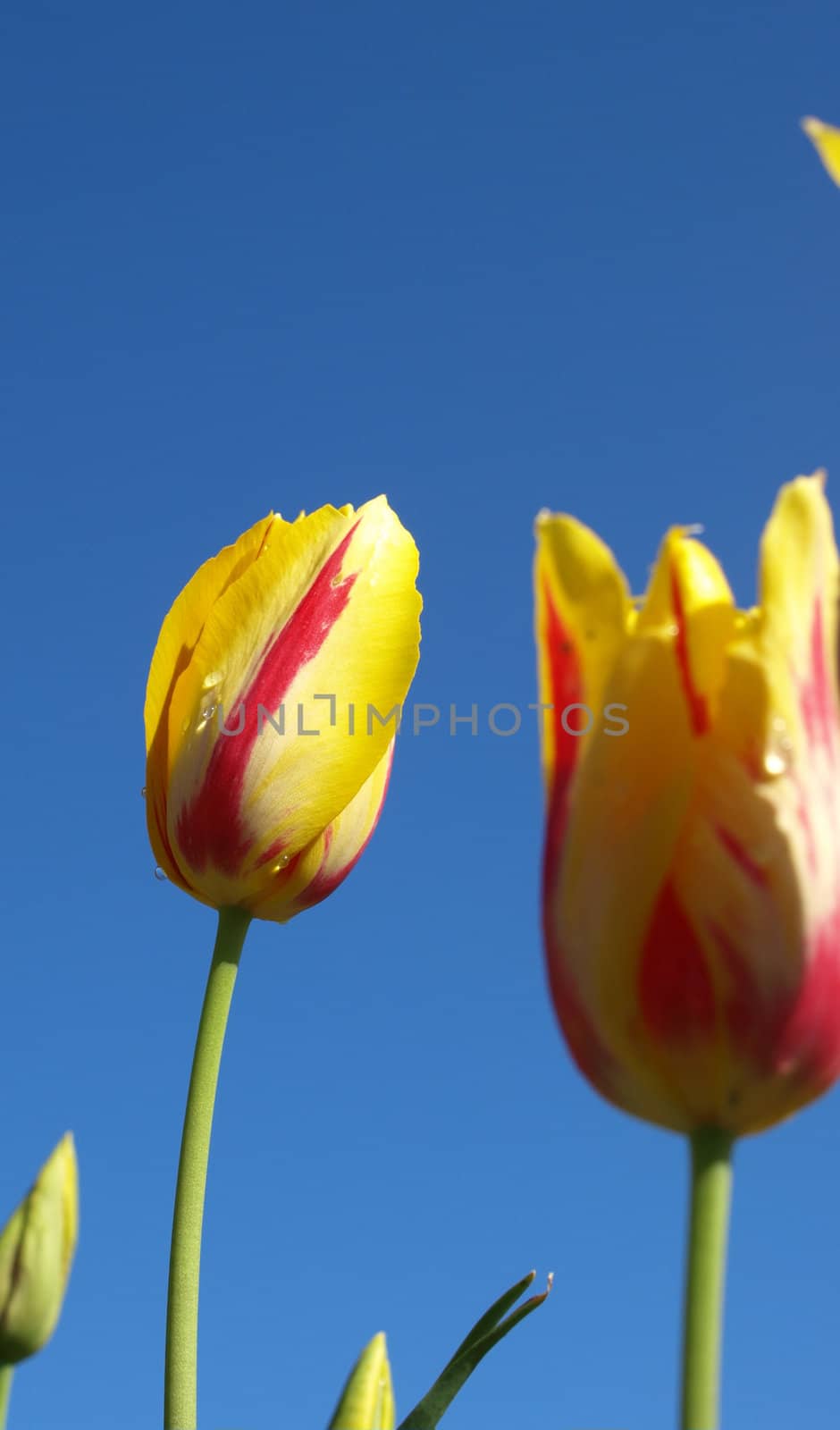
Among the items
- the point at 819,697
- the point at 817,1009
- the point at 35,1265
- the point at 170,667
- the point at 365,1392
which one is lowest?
Answer: the point at 365,1392

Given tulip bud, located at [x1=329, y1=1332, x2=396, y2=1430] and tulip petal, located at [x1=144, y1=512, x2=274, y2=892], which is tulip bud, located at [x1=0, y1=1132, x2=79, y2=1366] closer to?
tulip bud, located at [x1=329, y1=1332, x2=396, y2=1430]

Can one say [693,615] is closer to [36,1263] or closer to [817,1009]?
[817,1009]

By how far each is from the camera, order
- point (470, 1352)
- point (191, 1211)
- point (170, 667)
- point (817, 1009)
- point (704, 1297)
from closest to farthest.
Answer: point (704, 1297), point (817, 1009), point (470, 1352), point (191, 1211), point (170, 667)

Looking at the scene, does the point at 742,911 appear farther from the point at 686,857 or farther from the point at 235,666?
the point at 235,666

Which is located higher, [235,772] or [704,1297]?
[235,772]

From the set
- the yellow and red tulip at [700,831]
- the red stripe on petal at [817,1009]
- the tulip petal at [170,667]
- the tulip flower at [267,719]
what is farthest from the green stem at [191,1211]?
the red stripe on petal at [817,1009]

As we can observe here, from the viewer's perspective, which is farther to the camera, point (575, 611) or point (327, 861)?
point (327, 861)

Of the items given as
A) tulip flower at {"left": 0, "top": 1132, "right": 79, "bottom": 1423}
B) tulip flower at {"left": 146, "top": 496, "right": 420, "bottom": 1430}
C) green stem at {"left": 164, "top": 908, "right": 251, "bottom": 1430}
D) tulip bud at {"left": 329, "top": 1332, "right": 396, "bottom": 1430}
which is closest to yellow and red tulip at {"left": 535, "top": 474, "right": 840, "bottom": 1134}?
tulip bud at {"left": 329, "top": 1332, "right": 396, "bottom": 1430}

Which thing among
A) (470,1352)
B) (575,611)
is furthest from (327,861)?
(575,611)
